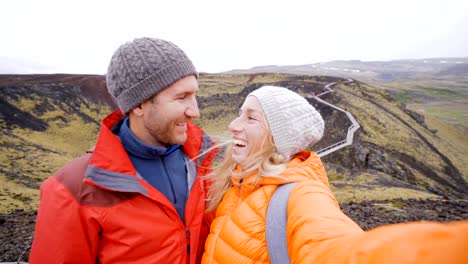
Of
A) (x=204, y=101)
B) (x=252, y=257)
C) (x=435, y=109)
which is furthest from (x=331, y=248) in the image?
(x=435, y=109)

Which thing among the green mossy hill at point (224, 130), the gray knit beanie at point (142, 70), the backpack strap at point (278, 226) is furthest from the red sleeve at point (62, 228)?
the green mossy hill at point (224, 130)

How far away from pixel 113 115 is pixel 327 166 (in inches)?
824

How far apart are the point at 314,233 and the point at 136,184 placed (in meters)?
1.36

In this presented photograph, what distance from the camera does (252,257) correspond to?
2102 millimetres

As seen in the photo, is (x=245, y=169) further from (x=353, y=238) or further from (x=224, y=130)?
(x=224, y=130)

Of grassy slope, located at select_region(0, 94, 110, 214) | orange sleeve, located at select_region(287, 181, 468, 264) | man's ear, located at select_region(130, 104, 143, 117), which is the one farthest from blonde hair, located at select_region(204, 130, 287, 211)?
grassy slope, located at select_region(0, 94, 110, 214)

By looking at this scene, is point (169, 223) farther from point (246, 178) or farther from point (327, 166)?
point (327, 166)

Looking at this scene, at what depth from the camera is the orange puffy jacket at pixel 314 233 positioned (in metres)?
0.86

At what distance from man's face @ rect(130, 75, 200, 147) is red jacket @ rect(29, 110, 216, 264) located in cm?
30

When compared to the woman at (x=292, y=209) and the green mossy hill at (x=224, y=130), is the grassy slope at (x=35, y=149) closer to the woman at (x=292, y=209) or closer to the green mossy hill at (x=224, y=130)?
the green mossy hill at (x=224, y=130)

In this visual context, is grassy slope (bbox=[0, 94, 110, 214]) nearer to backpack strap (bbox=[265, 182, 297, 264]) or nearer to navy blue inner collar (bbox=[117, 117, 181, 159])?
navy blue inner collar (bbox=[117, 117, 181, 159])

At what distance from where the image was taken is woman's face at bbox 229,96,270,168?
2723mm

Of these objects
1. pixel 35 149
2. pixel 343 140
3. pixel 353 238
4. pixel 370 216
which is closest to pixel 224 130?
pixel 370 216

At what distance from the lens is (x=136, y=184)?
2338 mm
